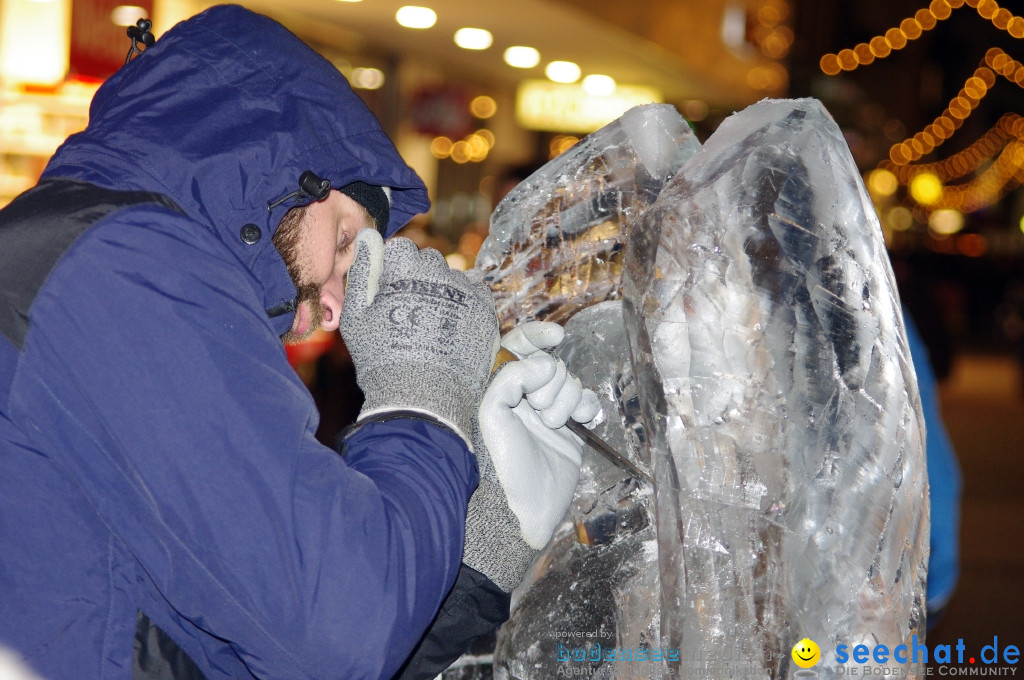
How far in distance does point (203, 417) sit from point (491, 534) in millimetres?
515

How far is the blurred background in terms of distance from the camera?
5.31 meters

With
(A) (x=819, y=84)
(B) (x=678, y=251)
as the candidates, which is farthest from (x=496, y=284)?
(A) (x=819, y=84)

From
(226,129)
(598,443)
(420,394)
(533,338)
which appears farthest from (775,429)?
(226,129)

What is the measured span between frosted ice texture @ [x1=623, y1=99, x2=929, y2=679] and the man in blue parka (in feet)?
1.07

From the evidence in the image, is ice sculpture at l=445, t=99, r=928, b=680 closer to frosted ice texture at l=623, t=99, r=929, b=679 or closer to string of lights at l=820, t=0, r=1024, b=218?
frosted ice texture at l=623, t=99, r=929, b=679

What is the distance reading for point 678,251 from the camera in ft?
4.62

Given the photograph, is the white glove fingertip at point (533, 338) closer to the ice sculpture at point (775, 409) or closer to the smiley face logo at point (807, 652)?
the ice sculpture at point (775, 409)

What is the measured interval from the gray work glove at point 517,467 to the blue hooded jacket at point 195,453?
0.52 ft

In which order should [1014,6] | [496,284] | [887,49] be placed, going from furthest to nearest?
[1014,6], [887,49], [496,284]

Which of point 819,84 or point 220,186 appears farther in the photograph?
point 819,84

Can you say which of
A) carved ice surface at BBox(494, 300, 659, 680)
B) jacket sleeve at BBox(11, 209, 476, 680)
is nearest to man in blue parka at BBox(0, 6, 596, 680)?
jacket sleeve at BBox(11, 209, 476, 680)

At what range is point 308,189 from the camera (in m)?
1.28

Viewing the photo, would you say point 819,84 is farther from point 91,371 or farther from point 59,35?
point 91,371

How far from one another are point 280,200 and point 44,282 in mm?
309
